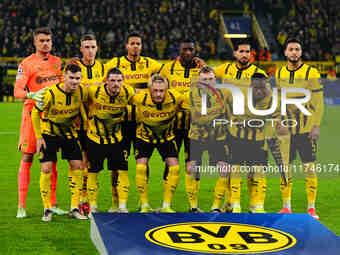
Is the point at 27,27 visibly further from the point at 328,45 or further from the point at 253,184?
the point at 253,184

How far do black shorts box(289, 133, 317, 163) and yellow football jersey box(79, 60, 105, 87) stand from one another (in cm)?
218

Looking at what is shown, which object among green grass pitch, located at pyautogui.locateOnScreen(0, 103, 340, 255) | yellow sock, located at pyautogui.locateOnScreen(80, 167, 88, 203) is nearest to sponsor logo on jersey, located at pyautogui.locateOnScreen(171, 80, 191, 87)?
yellow sock, located at pyautogui.locateOnScreen(80, 167, 88, 203)

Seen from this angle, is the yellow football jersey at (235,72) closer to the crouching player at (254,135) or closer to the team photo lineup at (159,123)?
the team photo lineup at (159,123)

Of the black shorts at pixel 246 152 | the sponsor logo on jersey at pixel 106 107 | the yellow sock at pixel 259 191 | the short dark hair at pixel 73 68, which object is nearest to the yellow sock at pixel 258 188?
the yellow sock at pixel 259 191

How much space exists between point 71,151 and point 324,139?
104 inches

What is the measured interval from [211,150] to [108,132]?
110cm

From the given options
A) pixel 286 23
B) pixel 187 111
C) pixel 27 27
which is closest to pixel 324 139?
pixel 187 111

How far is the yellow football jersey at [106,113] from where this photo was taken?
21.6ft

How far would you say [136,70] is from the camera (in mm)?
7172

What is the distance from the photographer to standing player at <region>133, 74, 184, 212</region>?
6672 millimetres

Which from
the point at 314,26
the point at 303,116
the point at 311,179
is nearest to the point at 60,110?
the point at 303,116

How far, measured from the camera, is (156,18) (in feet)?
101

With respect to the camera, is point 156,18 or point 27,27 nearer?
point 27,27

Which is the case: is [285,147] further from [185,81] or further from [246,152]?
[185,81]
